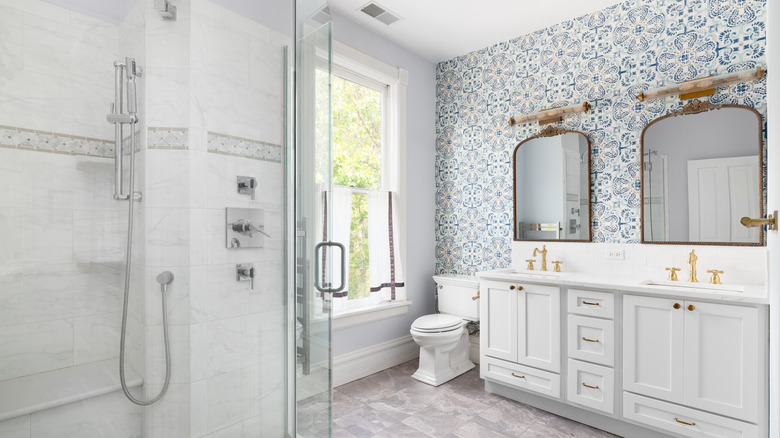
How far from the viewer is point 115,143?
1.68m

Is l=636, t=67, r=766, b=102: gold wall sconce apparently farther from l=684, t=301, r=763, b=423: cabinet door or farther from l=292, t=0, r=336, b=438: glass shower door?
l=292, t=0, r=336, b=438: glass shower door

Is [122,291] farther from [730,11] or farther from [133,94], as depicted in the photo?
[730,11]

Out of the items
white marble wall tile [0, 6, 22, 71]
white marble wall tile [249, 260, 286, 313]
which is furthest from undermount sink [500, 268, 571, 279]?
white marble wall tile [0, 6, 22, 71]

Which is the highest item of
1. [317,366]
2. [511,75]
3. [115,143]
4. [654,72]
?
[511,75]

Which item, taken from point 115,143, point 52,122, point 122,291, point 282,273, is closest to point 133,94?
point 115,143

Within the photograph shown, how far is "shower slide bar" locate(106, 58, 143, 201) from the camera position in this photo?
5.49 ft

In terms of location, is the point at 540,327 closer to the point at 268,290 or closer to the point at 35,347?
the point at 268,290

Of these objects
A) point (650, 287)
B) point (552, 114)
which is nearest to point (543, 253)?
point (650, 287)

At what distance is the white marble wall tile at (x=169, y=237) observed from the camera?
165cm

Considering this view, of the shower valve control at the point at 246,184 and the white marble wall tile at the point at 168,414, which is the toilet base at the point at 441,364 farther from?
the shower valve control at the point at 246,184

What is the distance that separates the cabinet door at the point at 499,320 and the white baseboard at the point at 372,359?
2.69 ft

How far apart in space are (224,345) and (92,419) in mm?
539

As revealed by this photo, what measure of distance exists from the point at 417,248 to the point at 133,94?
2443 mm

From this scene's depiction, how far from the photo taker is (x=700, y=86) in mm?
2381
